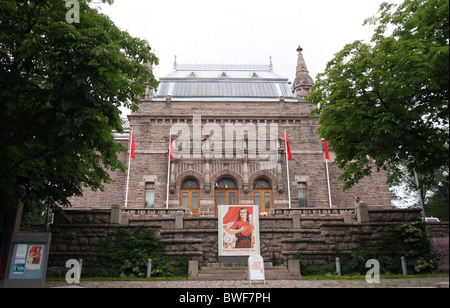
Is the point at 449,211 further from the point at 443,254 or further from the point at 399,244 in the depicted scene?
the point at 399,244

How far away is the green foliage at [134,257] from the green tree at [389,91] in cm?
887

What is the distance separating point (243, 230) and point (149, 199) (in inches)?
484

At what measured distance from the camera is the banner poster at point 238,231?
14.1 metres

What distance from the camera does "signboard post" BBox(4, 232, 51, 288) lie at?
8648mm

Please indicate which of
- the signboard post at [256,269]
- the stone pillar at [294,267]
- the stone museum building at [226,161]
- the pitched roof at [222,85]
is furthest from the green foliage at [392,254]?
the pitched roof at [222,85]

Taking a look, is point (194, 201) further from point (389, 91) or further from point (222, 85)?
point (389, 91)

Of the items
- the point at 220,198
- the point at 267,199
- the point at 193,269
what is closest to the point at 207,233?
the point at 193,269

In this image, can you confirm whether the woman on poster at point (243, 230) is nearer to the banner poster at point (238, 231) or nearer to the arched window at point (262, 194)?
the banner poster at point (238, 231)

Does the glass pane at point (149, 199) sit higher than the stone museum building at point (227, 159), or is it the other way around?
the stone museum building at point (227, 159)

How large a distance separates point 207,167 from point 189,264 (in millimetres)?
11365

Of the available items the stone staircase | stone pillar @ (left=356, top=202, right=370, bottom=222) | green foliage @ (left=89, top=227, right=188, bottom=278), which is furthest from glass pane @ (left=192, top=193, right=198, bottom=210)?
stone pillar @ (left=356, top=202, right=370, bottom=222)

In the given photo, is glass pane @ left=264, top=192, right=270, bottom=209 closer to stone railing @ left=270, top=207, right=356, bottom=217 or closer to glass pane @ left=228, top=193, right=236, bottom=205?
glass pane @ left=228, top=193, right=236, bottom=205

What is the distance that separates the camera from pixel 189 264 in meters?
13.6

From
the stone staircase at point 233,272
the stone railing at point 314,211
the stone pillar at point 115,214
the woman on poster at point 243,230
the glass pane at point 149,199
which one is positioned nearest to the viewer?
the stone staircase at point 233,272
